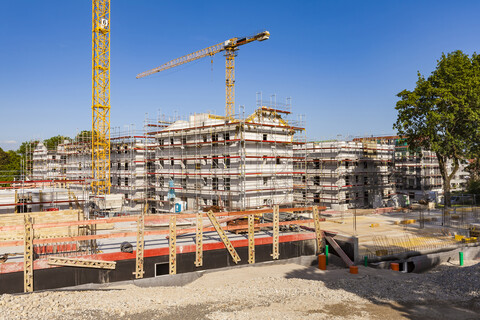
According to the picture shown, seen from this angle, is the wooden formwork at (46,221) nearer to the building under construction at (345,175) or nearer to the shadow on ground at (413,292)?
the shadow on ground at (413,292)

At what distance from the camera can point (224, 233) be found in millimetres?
21203

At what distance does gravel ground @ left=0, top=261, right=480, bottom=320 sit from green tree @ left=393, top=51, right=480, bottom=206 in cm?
2753

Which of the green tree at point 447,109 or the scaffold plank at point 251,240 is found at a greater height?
the green tree at point 447,109

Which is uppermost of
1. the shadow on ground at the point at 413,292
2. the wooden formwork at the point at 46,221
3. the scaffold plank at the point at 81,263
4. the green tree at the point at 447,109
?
the green tree at the point at 447,109

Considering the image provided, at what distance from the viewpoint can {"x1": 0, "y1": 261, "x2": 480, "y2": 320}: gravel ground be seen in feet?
44.3

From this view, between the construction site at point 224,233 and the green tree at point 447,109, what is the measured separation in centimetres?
803

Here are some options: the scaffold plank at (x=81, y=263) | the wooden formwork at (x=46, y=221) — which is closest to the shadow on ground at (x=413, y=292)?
the scaffold plank at (x=81, y=263)

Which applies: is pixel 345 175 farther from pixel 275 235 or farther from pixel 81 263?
pixel 81 263

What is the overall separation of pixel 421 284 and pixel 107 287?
53.0 ft

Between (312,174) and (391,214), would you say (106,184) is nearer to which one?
(312,174)

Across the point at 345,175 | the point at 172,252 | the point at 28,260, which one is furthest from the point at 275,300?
the point at 345,175

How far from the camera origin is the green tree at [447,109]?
4134 centimetres

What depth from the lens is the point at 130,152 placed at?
50.3 meters

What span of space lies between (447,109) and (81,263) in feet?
143
